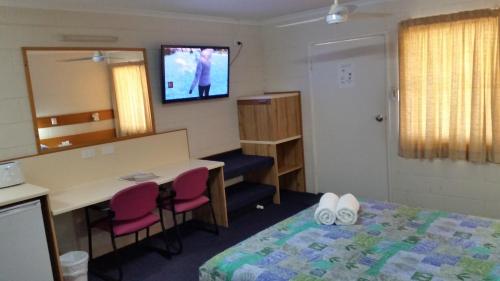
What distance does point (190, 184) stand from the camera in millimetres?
3725

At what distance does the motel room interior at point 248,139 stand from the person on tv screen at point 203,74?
2 centimetres

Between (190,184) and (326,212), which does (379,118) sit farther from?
(190,184)

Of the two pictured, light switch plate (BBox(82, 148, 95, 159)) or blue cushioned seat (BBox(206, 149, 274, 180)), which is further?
blue cushioned seat (BBox(206, 149, 274, 180))

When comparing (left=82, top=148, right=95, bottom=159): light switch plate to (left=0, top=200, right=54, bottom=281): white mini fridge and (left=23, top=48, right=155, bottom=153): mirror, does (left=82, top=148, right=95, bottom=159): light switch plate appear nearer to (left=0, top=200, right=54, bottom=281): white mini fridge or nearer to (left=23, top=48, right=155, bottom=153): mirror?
(left=23, top=48, right=155, bottom=153): mirror

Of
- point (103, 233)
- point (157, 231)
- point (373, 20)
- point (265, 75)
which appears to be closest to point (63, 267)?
point (103, 233)

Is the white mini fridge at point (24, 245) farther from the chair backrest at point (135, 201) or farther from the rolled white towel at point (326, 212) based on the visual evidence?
the rolled white towel at point (326, 212)

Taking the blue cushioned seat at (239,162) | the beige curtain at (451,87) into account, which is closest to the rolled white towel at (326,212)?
the blue cushioned seat at (239,162)

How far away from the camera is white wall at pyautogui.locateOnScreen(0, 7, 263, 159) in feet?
10.5

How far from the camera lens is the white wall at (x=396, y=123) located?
3.86 m

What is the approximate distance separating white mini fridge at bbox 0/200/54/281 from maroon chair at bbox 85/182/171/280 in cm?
53

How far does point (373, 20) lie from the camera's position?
4387 millimetres

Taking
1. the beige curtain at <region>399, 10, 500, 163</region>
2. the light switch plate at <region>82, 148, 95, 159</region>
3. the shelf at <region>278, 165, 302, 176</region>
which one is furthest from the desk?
the beige curtain at <region>399, 10, 500, 163</region>

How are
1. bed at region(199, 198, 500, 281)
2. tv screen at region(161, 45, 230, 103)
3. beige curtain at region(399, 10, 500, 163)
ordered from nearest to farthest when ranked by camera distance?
bed at region(199, 198, 500, 281), beige curtain at region(399, 10, 500, 163), tv screen at region(161, 45, 230, 103)

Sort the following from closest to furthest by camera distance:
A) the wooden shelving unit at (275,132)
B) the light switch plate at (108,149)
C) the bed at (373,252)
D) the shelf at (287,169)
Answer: the bed at (373,252) < the light switch plate at (108,149) < the wooden shelving unit at (275,132) < the shelf at (287,169)
